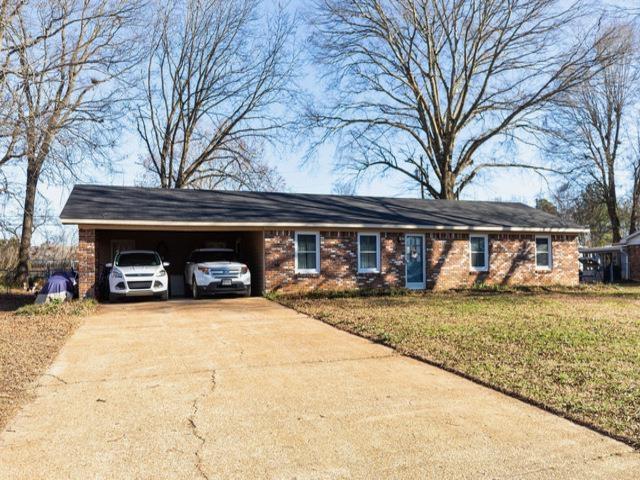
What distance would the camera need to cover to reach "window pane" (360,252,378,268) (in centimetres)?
1844

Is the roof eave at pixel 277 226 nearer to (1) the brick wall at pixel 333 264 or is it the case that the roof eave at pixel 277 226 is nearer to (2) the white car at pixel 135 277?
(1) the brick wall at pixel 333 264

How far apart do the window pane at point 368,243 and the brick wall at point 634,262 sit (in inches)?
706

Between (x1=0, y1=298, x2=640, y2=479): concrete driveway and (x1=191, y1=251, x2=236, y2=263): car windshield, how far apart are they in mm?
9206

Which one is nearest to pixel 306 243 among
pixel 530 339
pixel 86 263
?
Answer: pixel 86 263

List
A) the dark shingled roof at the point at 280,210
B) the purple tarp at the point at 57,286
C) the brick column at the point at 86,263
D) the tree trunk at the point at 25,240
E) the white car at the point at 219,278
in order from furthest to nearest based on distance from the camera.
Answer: the tree trunk at the point at 25,240, the dark shingled roof at the point at 280,210, the white car at the point at 219,278, the brick column at the point at 86,263, the purple tarp at the point at 57,286

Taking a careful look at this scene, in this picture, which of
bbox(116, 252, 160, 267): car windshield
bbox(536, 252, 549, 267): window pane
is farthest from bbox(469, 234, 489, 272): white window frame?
bbox(116, 252, 160, 267): car windshield

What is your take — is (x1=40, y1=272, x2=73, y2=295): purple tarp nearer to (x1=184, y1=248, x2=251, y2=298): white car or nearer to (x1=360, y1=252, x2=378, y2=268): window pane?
(x1=184, y1=248, x2=251, y2=298): white car

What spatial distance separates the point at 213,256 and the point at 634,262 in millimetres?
23826

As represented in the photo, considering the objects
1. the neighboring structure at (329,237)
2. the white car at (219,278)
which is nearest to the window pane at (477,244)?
the neighboring structure at (329,237)

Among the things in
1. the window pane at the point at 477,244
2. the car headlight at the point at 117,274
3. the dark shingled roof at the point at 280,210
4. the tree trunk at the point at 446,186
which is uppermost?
the tree trunk at the point at 446,186

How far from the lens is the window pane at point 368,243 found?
18453 millimetres

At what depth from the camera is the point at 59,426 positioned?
4.75m

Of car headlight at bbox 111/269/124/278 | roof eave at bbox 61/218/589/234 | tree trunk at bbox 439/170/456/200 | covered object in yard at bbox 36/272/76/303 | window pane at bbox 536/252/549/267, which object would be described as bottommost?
covered object in yard at bbox 36/272/76/303

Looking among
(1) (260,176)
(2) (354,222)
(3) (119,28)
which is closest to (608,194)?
Answer: (1) (260,176)
